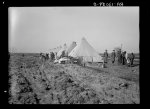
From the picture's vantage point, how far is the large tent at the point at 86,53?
31.0 feet

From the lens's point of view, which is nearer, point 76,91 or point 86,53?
point 76,91

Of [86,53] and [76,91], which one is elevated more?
[86,53]

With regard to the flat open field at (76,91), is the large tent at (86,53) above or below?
above

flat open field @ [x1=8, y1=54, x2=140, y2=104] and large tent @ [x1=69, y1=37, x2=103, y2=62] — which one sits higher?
large tent @ [x1=69, y1=37, x2=103, y2=62]

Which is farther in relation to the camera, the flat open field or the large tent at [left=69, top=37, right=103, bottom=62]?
the large tent at [left=69, top=37, right=103, bottom=62]

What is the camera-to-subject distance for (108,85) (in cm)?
492

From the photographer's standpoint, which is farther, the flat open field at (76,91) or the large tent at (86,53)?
the large tent at (86,53)

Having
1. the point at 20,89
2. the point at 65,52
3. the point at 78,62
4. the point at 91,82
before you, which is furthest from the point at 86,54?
the point at 20,89

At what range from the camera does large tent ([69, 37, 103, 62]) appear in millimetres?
9461

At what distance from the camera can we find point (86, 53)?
9547 mm
